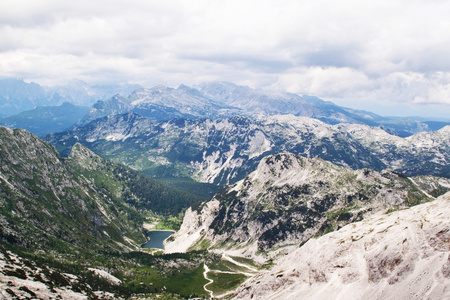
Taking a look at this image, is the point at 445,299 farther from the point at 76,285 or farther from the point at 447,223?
the point at 76,285

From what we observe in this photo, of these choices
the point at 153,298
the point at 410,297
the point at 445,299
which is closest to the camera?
the point at 445,299

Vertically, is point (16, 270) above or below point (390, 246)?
below

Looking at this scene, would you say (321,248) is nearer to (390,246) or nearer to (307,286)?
(307,286)

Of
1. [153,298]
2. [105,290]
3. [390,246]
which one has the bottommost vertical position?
[153,298]

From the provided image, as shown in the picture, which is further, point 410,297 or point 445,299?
point 410,297

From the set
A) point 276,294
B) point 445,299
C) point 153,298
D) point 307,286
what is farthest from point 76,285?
point 445,299

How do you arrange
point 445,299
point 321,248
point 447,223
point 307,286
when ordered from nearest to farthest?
point 445,299
point 447,223
point 307,286
point 321,248
